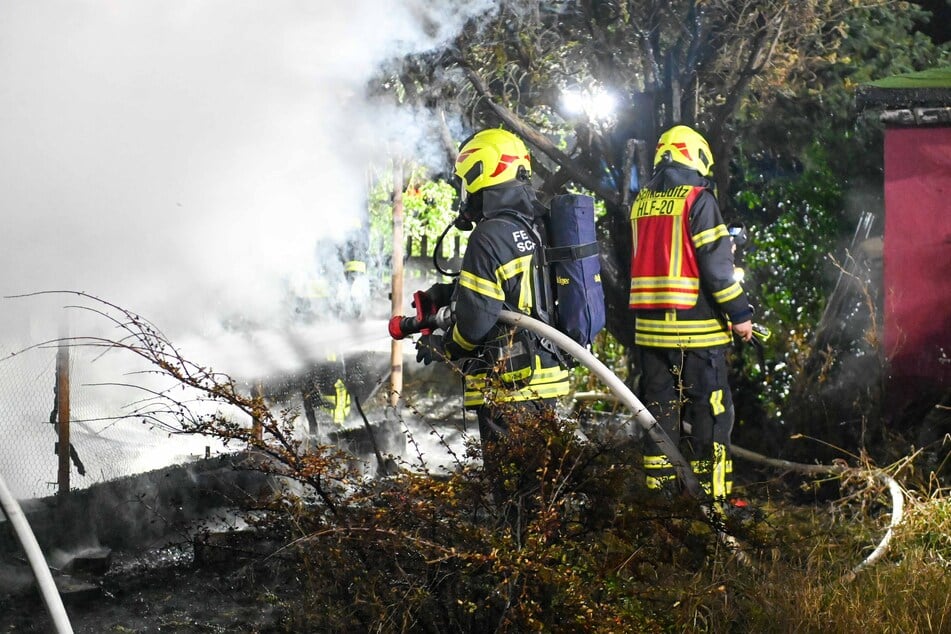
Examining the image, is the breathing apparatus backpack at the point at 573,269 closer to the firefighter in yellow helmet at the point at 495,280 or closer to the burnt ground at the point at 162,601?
the firefighter in yellow helmet at the point at 495,280

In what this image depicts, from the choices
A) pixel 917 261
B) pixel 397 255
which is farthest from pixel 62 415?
pixel 917 261

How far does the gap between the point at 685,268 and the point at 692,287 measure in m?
0.11

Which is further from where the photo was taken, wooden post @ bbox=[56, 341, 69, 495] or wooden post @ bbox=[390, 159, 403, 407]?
wooden post @ bbox=[390, 159, 403, 407]

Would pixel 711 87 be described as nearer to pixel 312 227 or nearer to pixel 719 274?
pixel 719 274

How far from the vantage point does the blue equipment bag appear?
4.76m

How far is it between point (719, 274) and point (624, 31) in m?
2.93

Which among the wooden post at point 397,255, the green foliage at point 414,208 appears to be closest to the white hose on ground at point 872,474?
the wooden post at point 397,255

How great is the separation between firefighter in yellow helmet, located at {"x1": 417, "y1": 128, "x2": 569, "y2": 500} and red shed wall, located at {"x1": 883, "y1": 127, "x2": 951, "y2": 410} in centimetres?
339

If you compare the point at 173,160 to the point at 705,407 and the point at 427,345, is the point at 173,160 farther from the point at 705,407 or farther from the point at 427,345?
the point at 705,407

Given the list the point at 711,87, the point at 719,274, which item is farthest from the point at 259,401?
the point at 711,87

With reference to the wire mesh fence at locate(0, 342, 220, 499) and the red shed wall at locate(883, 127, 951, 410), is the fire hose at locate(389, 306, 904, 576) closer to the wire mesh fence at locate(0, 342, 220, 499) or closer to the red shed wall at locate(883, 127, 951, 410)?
the wire mesh fence at locate(0, 342, 220, 499)

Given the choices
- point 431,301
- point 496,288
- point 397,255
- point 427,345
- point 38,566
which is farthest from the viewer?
point 397,255

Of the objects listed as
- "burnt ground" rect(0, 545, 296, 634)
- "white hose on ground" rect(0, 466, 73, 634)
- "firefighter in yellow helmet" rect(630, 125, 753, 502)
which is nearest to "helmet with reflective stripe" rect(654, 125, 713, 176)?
"firefighter in yellow helmet" rect(630, 125, 753, 502)

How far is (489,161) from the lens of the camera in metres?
4.82
